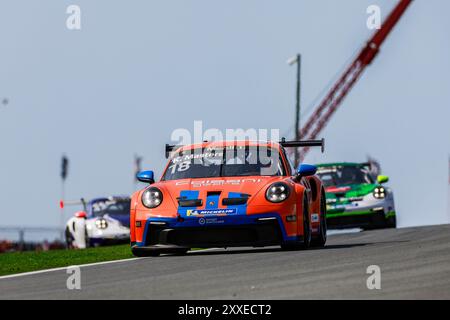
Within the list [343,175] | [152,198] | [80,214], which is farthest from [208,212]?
[80,214]

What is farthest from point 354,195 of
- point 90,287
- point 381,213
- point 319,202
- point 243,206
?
point 90,287

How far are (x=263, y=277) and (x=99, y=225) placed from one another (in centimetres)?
1587

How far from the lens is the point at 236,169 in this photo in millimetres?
15484

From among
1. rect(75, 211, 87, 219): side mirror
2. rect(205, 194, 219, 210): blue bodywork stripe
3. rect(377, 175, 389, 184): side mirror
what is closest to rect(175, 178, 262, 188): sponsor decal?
rect(205, 194, 219, 210): blue bodywork stripe

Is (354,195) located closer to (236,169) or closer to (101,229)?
(101,229)

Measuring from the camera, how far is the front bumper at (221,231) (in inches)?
567

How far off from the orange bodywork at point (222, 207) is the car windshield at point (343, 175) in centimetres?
1095

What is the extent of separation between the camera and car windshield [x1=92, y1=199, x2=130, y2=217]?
2769 centimetres

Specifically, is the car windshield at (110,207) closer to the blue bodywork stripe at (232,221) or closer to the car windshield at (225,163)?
the car windshield at (225,163)

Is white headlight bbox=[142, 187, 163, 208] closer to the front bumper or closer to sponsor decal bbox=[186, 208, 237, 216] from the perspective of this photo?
the front bumper

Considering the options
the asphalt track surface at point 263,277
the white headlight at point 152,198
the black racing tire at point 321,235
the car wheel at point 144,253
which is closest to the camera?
the asphalt track surface at point 263,277

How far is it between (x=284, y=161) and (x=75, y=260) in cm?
289

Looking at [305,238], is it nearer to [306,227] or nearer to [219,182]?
[306,227]

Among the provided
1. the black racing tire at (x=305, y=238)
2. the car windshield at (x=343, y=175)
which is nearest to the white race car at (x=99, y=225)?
the car windshield at (x=343, y=175)
